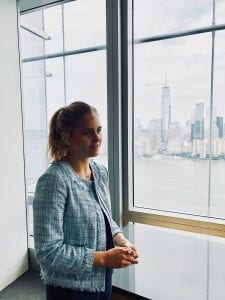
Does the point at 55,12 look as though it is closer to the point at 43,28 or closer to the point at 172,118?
the point at 43,28

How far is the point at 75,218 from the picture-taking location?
1057mm

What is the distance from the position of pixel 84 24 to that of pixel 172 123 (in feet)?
4.85

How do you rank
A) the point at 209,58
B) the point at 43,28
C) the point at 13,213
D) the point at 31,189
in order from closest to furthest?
1. the point at 209,58
2. the point at 13,213
3. the point at 31,189
4. the point at 43,28

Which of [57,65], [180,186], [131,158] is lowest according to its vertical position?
[180,186]

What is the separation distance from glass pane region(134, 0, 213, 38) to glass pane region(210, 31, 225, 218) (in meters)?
0.23

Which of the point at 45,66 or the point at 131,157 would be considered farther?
the point at 45,66

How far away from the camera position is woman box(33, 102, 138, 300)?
992 millimetres

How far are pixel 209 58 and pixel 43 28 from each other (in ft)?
6.47

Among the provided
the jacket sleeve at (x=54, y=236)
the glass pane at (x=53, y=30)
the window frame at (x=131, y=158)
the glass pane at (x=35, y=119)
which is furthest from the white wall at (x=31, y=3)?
the jacket sleeve at (x=54, y=236)

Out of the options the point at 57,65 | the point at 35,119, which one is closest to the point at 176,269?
the point at 35,119

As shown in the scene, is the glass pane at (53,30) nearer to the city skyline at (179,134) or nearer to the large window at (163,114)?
the large window at (163,114)

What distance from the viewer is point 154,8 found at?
2410mm

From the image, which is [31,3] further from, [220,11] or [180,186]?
[180,186]

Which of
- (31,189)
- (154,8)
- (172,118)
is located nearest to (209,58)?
(172,118)
